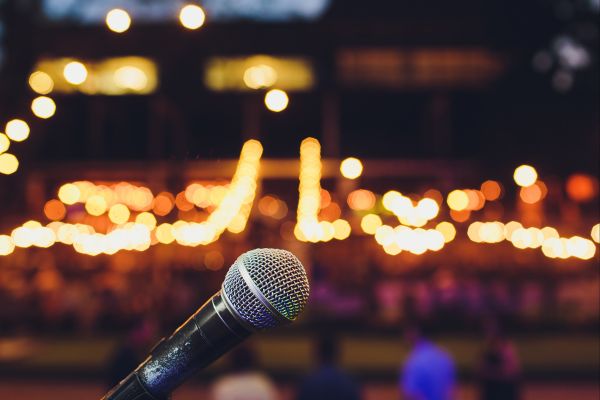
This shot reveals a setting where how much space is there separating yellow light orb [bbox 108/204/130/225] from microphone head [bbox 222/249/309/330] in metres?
21.4

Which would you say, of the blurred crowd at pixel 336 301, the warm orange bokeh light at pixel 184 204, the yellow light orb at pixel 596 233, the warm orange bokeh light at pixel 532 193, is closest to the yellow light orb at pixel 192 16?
the blurred crowd at pixel 336 301

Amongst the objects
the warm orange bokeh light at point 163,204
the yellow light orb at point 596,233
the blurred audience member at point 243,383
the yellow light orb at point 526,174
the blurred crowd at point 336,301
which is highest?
the warm orange bokeh light at point 163,204

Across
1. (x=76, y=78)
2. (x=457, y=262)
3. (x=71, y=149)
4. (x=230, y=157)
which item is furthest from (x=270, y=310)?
(x=457, y=262)

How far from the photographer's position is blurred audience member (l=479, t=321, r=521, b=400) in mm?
6215

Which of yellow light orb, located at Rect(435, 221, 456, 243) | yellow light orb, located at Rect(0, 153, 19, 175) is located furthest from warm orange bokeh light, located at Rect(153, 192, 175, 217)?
yellow light orb, located at Rect(0, 153, 19, 175)

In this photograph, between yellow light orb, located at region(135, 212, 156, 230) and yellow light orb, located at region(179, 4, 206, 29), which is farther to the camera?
yellow light orb, located at region(135, 212, 156, 230)

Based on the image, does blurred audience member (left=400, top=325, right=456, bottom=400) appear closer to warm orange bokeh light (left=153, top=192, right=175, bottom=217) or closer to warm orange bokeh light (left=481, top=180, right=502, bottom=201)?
warm orange bokeh light (left=153, top=192, right=175, bottom=217)

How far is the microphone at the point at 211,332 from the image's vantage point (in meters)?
1.54

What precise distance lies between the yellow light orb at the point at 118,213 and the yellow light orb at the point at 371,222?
730 cm

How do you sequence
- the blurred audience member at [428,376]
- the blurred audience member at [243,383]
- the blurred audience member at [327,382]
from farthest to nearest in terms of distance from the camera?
the blurred audience member at [428,376]
the blurred audience member at [327,382]
the blurred audience member at [243,383]

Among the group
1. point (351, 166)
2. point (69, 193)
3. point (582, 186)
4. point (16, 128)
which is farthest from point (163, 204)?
point (16, 128)

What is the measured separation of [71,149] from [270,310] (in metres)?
24.6

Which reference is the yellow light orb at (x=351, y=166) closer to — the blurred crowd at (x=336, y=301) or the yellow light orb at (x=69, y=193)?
the blurred crowd at (x=336, y=301)

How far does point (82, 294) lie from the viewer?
17594 millimetres
